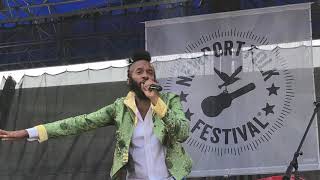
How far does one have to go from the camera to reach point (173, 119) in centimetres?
232

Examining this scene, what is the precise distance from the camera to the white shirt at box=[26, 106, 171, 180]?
97.1 inches

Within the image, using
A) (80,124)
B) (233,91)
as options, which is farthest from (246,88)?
(80,124)

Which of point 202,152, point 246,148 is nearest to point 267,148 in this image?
point 246,148

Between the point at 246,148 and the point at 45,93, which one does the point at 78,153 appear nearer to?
the point at 45,93

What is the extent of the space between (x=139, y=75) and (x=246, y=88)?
2458 mm

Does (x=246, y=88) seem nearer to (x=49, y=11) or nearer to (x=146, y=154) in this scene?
(x=146, y=154)

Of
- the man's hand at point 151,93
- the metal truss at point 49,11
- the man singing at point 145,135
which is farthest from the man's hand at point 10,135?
the metal truss at point 49,11

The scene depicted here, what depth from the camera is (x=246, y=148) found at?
15.4 feet

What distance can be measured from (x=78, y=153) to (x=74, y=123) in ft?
8.36

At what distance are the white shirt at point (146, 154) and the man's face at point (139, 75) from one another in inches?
4.6

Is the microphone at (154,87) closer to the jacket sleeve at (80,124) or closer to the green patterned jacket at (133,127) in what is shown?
the green patterned jacket at (133,127)

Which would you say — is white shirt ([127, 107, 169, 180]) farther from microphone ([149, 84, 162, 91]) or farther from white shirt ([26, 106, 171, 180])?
microphone ([149, 84, 162, 91])

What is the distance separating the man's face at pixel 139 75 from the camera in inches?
95.6

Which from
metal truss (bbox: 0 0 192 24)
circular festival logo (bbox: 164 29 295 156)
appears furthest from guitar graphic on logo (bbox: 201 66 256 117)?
metal truss (bbox: 0 0 192 24)
